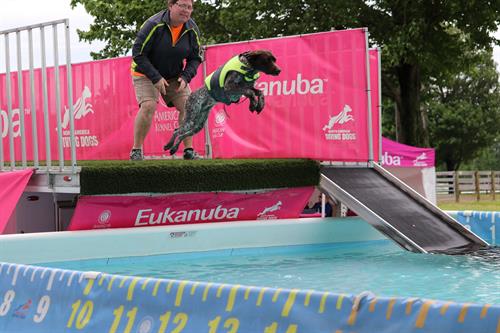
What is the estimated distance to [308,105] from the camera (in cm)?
1157

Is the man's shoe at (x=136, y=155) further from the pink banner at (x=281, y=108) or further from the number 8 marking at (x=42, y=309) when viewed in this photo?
the number 8 marking at (x=42, y=309)

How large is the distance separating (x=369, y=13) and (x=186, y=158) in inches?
590

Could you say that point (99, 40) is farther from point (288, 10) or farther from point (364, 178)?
point (364, 178)

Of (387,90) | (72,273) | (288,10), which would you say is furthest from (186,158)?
(387,90)

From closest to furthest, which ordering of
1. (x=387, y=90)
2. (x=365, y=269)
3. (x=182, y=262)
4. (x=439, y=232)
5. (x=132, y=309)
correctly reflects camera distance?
(x=132, y=309), (x=365, y=269), (x=182, y=262), (x=439, y=232), (x=387, y=90)

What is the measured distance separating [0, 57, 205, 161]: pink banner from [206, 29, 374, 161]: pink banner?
1.60 m

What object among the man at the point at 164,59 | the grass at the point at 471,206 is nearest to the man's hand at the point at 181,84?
the man at the point at 164,59

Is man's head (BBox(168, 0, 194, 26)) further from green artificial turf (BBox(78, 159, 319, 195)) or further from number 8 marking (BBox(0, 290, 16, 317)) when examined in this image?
number 8 marking (BBox(0, 290, 16, 317))

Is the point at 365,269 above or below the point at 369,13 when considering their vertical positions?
below

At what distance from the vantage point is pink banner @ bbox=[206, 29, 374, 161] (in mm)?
11148

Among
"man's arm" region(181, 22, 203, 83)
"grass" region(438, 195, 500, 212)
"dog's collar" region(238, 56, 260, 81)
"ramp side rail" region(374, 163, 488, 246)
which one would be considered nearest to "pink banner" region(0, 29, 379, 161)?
"ramp side rail" region(374, 163, 488, 246)

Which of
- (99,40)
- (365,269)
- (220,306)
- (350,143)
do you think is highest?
(99,40)

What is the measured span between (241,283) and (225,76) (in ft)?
12.4

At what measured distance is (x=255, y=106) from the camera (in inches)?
436
